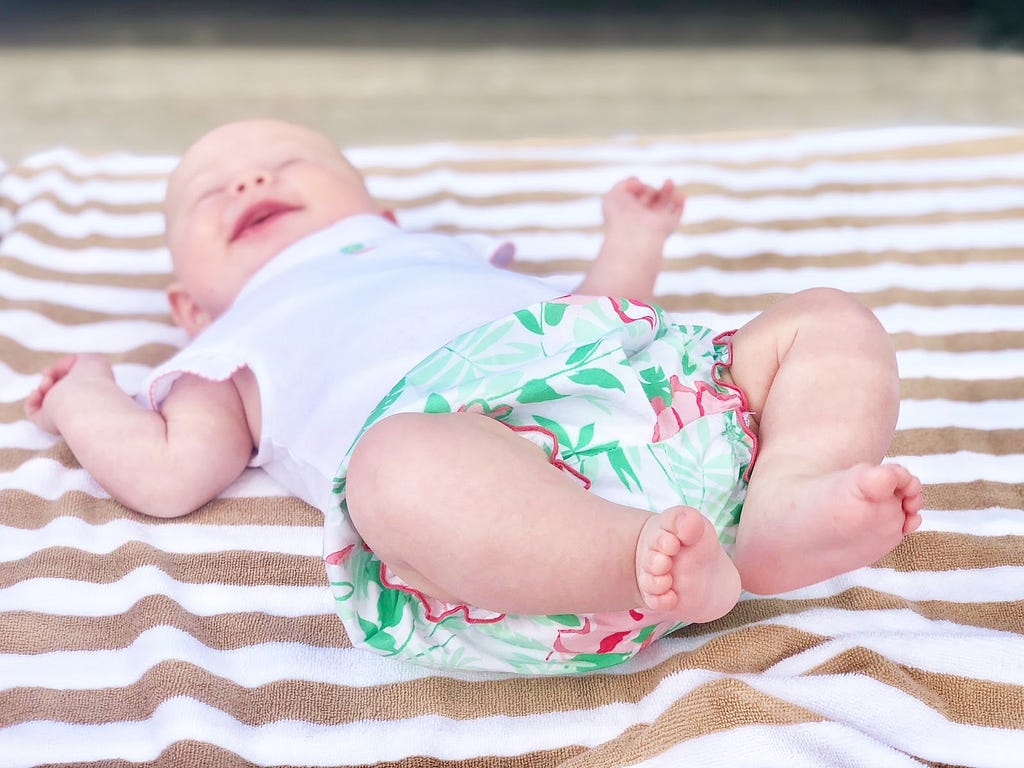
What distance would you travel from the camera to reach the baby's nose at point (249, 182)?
3.81 ft

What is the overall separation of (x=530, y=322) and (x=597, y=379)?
0.28 ft

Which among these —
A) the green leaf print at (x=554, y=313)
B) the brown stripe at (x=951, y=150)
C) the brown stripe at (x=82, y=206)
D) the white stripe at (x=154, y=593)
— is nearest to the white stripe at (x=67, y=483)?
the white stripe at (x=154, y=593)

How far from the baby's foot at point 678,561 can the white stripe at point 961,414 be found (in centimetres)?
51

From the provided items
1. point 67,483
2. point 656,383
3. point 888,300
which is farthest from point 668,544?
point 888,300

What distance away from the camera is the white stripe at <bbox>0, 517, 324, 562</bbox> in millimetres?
960

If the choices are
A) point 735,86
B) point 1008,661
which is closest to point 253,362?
point 1008,661

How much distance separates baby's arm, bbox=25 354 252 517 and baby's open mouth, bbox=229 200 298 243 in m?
0.21

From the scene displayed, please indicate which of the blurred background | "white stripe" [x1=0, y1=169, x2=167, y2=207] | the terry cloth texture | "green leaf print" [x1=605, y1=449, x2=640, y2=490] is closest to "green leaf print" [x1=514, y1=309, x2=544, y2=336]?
the terry cloth texture

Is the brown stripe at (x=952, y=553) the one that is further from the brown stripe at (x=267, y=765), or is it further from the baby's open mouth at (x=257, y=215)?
the baby's open mouth at (x=257, y=215)

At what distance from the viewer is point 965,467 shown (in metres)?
1.03

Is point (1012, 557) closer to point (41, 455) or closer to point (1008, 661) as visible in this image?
point (1008, 661)

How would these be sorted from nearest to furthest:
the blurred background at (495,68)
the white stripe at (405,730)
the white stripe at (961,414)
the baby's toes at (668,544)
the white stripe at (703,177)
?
the baby's toes at (668,544) < the white stripe at (405,730) < the white stripe at (961,414) < the white stripe at (703,177) < the blurred background at (495,68)

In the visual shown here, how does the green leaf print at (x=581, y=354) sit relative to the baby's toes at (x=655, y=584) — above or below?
above

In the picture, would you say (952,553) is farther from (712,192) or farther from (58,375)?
(58,375)
